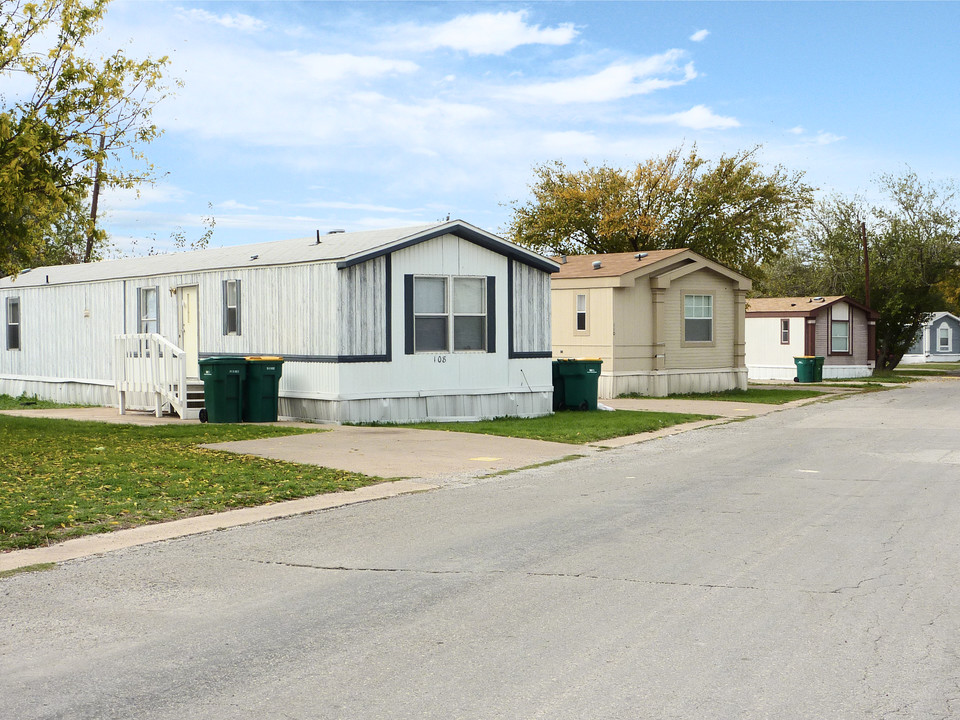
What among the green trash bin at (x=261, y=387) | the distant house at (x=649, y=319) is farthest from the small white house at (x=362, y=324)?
the distant house at (x=649, y=319)

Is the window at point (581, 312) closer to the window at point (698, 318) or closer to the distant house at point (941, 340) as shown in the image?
the window at point (698, 318)

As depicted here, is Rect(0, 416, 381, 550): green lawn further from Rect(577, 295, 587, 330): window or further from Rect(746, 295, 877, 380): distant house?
Rect(746, 295, 877, 380): distant house

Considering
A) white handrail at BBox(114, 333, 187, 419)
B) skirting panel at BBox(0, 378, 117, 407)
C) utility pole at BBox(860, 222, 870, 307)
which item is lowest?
skirting panel at BBox(0, 378, 117, 407)

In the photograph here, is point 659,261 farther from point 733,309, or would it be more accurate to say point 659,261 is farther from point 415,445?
point 415,445

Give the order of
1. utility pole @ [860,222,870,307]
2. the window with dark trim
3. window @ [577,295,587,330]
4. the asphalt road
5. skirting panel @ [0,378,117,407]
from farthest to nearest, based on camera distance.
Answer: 1. utility pole @ [860,222,870,307]
2. window @ [577,295,587,330]
3. skirting panel @ [0,378,117,407]
4. the window with dark trim
5. the asphalt road

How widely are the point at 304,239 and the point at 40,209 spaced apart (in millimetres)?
6805

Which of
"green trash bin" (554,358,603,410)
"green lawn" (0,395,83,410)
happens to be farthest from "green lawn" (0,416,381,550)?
"green lawn" (0,395,83,410)

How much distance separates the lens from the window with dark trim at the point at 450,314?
64.2ft

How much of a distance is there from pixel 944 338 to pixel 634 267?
54545 mm

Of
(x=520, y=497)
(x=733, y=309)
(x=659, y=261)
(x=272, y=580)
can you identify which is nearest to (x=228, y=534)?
(x=272, y=580)

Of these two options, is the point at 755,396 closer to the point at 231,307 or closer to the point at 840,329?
the point at 231,307

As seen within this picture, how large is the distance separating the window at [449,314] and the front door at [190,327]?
5.42m

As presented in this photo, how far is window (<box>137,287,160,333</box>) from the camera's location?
23.2 m

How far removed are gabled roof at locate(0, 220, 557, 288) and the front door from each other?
0.51 metres
